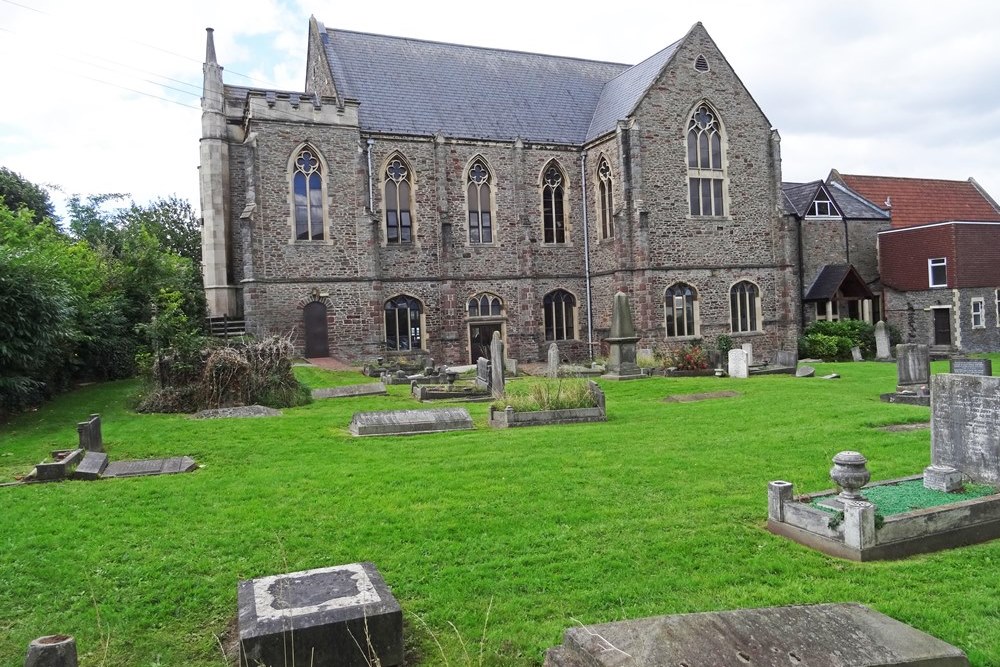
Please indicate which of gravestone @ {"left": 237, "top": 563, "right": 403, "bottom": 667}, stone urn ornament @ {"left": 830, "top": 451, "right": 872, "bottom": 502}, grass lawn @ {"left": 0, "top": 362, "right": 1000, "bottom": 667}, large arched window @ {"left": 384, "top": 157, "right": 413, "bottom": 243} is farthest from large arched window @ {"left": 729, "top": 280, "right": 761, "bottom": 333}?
gravestone @ {"left": 237, "top": 563, "right": 403, "bottom": 667}

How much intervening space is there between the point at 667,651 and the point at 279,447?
9.17 m

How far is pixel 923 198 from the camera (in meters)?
39.1

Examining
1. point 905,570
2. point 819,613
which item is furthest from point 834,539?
Result: point 819,613

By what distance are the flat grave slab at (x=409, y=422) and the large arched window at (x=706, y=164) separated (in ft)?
62.0

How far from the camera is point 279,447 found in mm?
11656

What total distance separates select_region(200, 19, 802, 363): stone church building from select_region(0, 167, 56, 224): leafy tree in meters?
22.8

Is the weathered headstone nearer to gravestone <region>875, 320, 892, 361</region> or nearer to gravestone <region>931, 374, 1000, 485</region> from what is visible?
gravestone <region>931, 374, 1000, 485</region>

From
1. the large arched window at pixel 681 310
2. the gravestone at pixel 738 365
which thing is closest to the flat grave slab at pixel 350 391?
the gravestone at pixel 738 365

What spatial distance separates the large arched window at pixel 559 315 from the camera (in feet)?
97.8

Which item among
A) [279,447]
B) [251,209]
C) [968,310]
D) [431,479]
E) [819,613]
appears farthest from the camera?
[968,310]

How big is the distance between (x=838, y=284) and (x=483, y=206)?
15827 mm

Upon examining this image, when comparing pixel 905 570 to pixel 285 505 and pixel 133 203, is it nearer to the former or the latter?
pixel 285 505

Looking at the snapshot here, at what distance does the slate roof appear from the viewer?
1110 inches

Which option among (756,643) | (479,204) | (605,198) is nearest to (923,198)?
(605,198)
